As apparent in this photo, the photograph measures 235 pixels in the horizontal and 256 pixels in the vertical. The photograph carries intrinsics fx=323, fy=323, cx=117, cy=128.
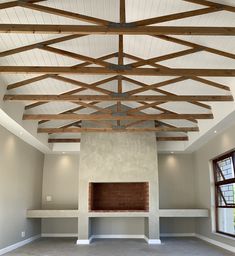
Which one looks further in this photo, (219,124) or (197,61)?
(219,124)

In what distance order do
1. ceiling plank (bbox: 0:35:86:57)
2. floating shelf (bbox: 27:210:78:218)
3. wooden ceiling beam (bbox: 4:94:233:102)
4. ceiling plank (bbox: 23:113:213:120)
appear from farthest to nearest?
floating shelf (bbox: 27:210:78:218)
ceiling plank (bbox: 23:113:213:120)
wooden ceiling beam (bbox: 4:94:233:102)
ceiling plank (bbox: 0:35:86:57)

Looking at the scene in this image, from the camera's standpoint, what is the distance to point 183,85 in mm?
7133

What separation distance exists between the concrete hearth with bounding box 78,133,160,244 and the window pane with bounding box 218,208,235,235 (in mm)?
1716

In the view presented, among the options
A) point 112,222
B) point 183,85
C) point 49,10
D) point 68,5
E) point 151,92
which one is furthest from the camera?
point 112,222

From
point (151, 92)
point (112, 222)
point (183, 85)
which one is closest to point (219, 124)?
point (183, 85)

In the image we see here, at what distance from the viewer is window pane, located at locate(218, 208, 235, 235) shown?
779 cm

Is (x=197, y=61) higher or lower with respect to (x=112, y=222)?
higher

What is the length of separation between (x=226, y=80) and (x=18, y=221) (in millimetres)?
6170

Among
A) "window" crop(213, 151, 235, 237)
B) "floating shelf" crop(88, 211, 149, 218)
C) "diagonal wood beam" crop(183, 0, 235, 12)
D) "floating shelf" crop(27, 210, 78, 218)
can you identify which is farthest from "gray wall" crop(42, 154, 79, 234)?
"diagonal wood beam" crop(183, 0, 235, 12)

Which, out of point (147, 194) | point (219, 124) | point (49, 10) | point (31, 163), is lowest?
point (147, 194)

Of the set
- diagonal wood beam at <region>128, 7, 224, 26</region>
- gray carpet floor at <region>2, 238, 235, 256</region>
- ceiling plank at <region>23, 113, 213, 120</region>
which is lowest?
gray carpet floor at <region>2, 238, 235, 256</region>

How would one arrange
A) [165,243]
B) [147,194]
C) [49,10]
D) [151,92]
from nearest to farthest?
[49,10] < [151,92] < [165,243] < [147,194]

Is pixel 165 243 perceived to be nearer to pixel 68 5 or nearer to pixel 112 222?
pixel 112 222

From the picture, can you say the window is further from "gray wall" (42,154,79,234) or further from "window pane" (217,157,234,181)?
"gray wall" (42,154,79,234)
